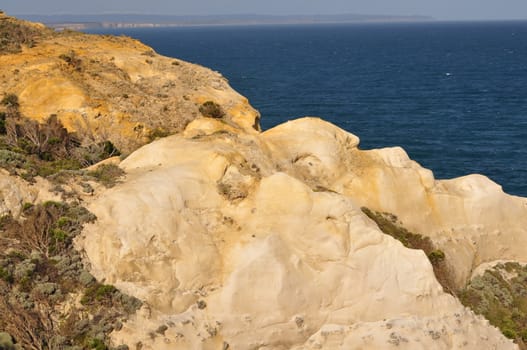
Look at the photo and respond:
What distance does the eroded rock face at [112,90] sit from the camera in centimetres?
4419

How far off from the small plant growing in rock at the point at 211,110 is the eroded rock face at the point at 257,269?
18895 mm

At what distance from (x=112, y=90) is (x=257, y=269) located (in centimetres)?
2913

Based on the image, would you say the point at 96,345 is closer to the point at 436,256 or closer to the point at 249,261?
the point at 249,261

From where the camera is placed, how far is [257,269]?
2492 centimetres

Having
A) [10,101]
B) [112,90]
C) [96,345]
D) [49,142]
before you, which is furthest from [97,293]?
[112,90]

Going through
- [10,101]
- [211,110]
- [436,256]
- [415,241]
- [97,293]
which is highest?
[10,101]

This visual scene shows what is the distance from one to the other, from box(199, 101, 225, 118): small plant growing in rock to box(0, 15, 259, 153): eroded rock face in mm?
615

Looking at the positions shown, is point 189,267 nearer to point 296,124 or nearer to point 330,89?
point 296,124

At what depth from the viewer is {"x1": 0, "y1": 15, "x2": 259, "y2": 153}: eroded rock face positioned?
44.2m

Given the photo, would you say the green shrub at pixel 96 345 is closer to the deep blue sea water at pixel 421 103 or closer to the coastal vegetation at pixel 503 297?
the coastal vegetation at pixel 503 297

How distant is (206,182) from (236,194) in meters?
1.80

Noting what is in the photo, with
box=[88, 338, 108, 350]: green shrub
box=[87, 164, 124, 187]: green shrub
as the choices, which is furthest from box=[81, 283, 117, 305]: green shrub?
box=[87, 164, 124, 187]: green shrub

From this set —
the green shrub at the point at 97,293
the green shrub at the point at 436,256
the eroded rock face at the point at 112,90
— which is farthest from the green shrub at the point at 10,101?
the green shrub at the point at 436,256

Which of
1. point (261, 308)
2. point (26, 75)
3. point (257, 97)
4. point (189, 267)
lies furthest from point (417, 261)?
point (257, 97)
